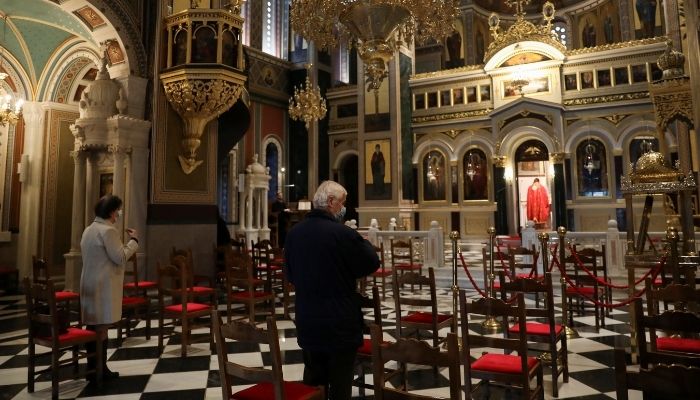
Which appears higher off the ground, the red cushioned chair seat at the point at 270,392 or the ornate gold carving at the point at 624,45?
the ornate gold carving at the point at 624,45

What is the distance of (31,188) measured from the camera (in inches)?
339

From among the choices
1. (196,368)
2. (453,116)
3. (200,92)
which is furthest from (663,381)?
(453,116)

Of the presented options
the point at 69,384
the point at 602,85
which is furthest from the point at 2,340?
the point at 602,85

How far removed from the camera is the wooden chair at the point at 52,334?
11.5 ft

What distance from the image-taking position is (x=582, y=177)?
13.3 meters

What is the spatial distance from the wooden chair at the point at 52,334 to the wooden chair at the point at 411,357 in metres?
2.70

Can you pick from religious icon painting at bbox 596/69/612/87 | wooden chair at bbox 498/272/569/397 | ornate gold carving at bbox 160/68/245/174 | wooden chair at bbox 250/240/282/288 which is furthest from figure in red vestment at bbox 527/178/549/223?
wooden chair at bbox 498/272/569/397

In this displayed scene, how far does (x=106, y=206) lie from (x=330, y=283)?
223 cm

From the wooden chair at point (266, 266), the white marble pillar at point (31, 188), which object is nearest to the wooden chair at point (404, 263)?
the wooden chair at point (266, 266)

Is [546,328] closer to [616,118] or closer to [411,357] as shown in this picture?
[411,357]

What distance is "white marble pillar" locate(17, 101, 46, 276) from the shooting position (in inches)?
335

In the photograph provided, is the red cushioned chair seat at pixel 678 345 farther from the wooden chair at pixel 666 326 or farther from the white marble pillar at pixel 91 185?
the white marble pillar at pixel 91 185

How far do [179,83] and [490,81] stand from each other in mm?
10270

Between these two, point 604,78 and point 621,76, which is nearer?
point 621,76
